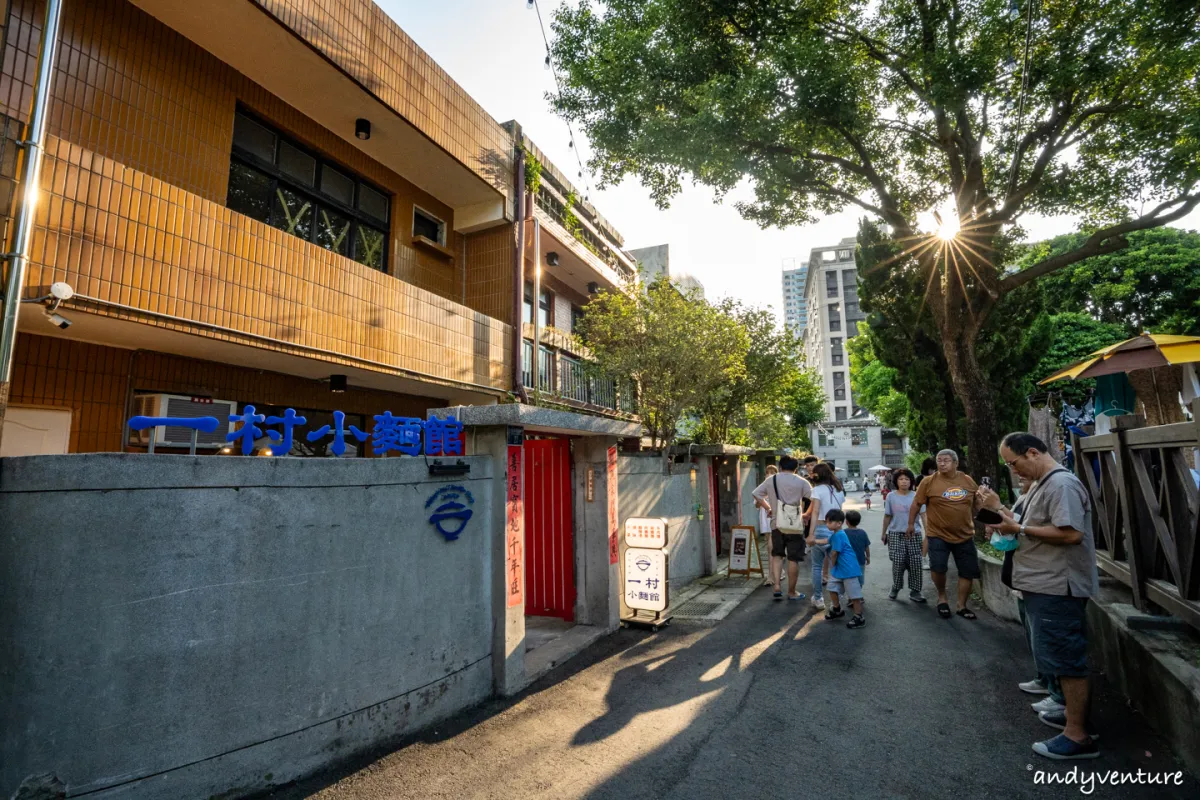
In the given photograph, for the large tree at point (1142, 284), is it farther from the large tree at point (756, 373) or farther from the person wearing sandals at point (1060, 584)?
the person wearing sandals at point (1060, 584)

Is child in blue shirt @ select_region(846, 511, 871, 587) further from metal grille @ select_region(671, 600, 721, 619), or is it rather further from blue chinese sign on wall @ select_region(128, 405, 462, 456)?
blue chinese sign on wall @ select_region(128, 405, 462, 456)

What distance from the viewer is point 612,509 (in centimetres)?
702

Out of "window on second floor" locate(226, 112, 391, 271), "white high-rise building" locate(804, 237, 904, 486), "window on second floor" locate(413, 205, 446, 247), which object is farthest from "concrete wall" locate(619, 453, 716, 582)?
"white high-rise building" locate(804, 237, 904, 486)

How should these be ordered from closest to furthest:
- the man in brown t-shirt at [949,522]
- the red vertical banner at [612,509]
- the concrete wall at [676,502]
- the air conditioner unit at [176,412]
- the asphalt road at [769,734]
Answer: the asphalt road at [769,734] < the air conditioner unit at [176,412] < the man in brown t-shirt at [949,522] < the red vertical banner at [612,509] < the concrete wall at [676,502]

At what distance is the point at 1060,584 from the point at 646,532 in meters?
4.23

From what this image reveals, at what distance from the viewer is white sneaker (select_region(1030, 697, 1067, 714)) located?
12.8 ft

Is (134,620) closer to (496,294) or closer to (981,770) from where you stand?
(981,770)

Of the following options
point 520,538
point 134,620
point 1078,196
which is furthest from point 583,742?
point 1078,196

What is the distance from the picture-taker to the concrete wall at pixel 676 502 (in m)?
8.41

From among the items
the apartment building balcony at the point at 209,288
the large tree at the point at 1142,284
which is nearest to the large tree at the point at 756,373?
the apartment building balcony at the point at 209,288

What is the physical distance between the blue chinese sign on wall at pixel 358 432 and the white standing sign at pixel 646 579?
10.1 ft

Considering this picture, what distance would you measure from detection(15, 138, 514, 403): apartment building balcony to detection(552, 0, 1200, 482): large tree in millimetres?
6245

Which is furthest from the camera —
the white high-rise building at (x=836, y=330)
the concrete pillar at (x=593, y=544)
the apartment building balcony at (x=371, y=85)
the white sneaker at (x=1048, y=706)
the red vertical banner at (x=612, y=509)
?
the white high-rise building at (x=836, y=330)

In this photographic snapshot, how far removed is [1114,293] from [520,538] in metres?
32.4
